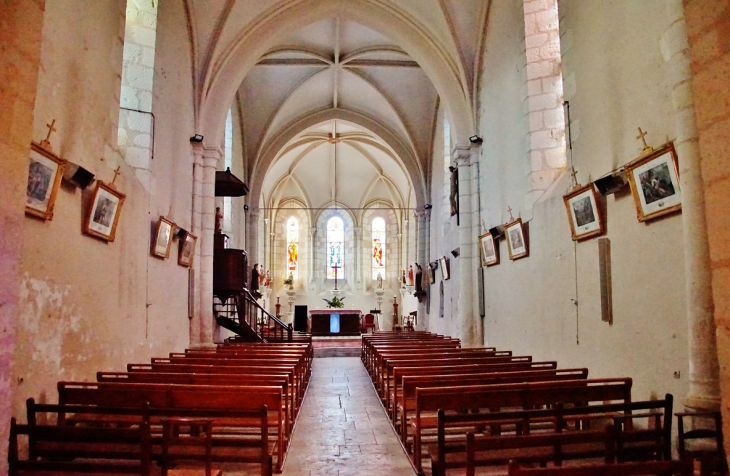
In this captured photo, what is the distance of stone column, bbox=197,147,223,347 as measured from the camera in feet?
32.6

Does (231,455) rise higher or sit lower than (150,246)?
lower

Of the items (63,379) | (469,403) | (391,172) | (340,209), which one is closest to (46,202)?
(63,379)

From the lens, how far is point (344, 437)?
5.53 m

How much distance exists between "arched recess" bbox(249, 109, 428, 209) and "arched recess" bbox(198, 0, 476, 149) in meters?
5.81

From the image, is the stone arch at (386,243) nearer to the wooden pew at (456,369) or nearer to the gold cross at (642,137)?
the wooden pew at (456,369)

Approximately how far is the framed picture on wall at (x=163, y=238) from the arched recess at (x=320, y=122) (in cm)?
863

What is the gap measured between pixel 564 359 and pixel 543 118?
3.47 metres

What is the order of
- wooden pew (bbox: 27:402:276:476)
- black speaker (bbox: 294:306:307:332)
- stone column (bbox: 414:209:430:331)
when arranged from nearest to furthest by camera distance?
wooden pew (bbox: 27:402:276:476) < stone column (bbox: 414:209:430:331) < black speaker (bbox: 294:306:307:332)

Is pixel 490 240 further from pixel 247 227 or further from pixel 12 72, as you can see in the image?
pixel 247 227

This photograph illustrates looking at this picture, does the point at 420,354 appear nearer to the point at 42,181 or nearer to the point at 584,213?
the point at 584,213

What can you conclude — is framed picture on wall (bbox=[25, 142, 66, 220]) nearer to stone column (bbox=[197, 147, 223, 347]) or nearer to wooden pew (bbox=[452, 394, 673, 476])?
wooden pew (bbox=[452, 394, 673, 476])

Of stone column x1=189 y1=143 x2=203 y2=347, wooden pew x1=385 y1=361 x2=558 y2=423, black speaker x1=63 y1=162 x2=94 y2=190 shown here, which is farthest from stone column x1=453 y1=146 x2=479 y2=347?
black speaker x1=63 y1=162 x2=94 y2=190

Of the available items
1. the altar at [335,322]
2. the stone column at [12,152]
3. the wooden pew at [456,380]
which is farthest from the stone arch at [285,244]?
the stone column at [12,152]

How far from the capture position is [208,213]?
1027 cm
